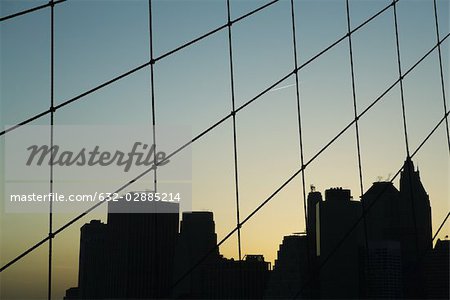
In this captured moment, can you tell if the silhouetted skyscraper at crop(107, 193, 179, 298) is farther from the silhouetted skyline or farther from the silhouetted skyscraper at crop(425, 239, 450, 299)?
the silhouetted skyscraper at crop(425, 239, 450, 299)

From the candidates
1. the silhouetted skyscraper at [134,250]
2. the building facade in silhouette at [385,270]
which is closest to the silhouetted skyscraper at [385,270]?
the building facade in silhouette at [385,270]

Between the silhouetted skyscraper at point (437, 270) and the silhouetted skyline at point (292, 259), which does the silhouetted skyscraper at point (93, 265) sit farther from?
the silhouetted skyscraper at point (437, 270)

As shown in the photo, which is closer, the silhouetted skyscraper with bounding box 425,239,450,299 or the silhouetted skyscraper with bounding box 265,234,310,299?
the silhouetted skyscraper with bounding box 425,239,450,299

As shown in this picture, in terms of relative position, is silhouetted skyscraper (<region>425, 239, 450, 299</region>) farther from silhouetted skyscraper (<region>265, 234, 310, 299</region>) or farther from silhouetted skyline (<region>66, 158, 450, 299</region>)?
silhouetted skyscraper (<region>265, 234, 310, 299</region>)

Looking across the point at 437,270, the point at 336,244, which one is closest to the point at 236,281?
the point at 336,244

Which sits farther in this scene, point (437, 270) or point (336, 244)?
point (336, 244)

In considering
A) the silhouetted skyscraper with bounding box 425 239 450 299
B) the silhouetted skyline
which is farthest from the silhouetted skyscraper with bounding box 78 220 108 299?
the silhouetted skyscraper with bounding box 425 239 450 299

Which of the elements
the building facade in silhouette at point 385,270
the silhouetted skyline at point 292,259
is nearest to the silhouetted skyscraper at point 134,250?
the silhouetted skyline at point 292,259

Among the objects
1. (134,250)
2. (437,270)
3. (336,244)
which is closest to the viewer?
(437,270)

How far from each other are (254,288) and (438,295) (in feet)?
78.9

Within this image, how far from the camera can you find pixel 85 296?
10838cm

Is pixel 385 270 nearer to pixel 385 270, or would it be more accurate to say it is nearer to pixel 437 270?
pixel 385 270

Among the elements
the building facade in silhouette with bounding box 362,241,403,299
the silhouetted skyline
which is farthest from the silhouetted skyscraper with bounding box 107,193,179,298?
the building facade in silhouette with bounding box 362,241,403,299

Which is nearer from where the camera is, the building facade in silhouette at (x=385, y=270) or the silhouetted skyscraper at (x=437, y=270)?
the silhouetted skyscraper at (x=437, y=270)
